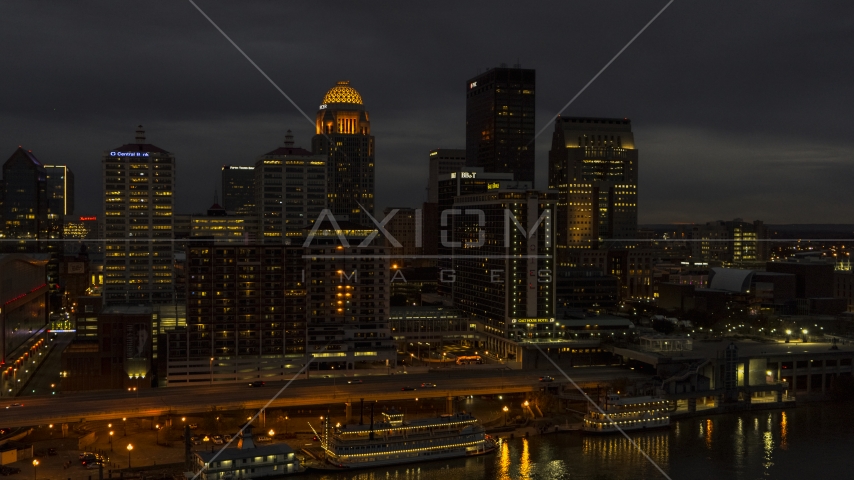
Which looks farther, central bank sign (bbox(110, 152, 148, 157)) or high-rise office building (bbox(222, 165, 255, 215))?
high-rise office building (bbox(222, 165, 255, 215))

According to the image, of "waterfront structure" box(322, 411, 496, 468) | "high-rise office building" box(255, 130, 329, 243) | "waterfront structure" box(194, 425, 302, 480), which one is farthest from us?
"high-rise office building" box(255, 130, 329, 243)

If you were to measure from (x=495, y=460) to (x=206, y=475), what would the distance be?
863cm

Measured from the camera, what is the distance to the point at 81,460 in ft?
83.0

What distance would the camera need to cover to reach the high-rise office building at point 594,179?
252 ft

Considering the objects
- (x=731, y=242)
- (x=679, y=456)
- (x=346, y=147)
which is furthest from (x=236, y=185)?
(x=679, y=456)

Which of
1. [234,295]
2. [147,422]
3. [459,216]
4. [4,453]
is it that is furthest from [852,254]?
[4,453]

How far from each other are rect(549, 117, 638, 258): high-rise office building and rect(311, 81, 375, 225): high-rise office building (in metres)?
17.1

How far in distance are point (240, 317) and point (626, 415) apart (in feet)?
51.7

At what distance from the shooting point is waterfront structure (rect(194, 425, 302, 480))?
80.8 feet

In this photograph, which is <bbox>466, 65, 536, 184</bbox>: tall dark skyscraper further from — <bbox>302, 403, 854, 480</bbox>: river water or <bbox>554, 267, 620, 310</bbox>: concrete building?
<bbox>302, 403, 854, 480</bbox>: river water

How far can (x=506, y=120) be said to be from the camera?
83.4m

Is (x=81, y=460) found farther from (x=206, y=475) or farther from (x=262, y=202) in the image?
(x=262, y=202)

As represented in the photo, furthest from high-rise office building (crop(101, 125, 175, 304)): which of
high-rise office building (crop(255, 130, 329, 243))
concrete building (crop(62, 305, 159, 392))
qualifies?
concrete building (crop(62, 305, 159, 392))

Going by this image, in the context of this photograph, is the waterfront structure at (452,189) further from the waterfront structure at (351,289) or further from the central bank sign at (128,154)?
the central bank sign at (128,154)
